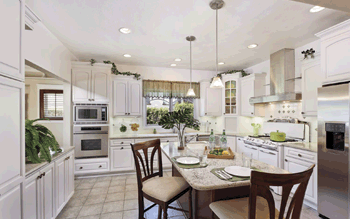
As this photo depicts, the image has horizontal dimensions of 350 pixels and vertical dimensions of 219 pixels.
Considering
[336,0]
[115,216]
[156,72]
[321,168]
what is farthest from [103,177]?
[336,0]

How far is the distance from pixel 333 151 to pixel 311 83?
1.20 m

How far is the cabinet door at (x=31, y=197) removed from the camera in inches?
61.9

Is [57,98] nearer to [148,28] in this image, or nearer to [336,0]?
[148,28]

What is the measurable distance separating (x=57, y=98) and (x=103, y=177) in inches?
88.2

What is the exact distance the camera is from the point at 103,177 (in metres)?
3.90

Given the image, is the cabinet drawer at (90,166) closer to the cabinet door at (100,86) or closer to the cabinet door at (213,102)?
the cabinet door at (100,86)

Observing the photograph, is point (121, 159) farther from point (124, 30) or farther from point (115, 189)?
point (124, 30)

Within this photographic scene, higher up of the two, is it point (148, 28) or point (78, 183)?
point (148, 28)

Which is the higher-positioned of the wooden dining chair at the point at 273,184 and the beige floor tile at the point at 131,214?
the wooden dining chair at the point at 273,184

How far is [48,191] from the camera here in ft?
6.61

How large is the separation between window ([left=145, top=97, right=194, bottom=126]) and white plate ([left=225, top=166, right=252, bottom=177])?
3.35 metres

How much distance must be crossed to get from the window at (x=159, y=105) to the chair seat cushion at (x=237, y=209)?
3.52m

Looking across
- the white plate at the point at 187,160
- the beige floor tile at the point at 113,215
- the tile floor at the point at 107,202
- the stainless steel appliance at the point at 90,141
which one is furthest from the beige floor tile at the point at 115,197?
the white plate at the point at 187,160

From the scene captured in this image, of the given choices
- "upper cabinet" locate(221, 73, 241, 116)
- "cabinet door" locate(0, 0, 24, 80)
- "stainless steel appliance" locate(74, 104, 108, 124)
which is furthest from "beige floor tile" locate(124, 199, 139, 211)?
"upper cabinet" locate(221, 73, 241, 116)
